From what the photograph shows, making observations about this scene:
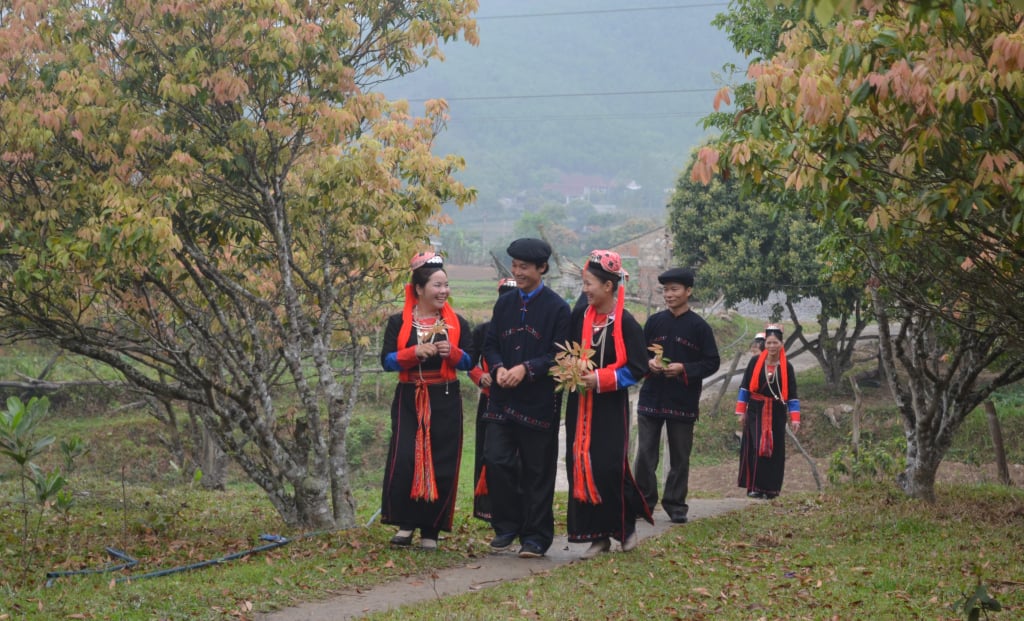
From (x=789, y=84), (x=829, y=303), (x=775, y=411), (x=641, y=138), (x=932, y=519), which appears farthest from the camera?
(x=641, y=138)

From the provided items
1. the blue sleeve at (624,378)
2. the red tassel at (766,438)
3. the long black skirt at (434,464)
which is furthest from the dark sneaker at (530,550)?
the red tassel at (766,438)

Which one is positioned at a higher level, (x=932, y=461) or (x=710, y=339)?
(x=710, y=339)

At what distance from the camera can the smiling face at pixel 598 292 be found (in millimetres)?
8039

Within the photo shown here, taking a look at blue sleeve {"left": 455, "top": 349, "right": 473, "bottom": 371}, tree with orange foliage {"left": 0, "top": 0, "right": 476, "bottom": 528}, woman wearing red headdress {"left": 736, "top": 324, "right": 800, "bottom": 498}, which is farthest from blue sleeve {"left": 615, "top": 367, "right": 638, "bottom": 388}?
woman wearing red headdress {"left": 736, "top": 324, "right": 800, "bottom": 498}

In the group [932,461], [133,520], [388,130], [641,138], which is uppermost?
[641,138]

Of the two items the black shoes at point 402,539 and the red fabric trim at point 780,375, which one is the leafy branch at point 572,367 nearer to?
the black shoes at point 402,539

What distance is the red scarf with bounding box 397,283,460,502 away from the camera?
26.4 ft

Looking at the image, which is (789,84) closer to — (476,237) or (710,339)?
(710,339)

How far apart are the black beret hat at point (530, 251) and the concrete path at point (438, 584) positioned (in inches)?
89.0

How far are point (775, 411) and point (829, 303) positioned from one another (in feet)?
41.9

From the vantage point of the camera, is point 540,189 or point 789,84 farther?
point 540,189

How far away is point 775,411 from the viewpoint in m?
12.2

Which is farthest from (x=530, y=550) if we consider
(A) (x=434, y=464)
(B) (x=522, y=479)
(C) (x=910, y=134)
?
(C) (x=910, y=134)

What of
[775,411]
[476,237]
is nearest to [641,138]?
[476,237]
